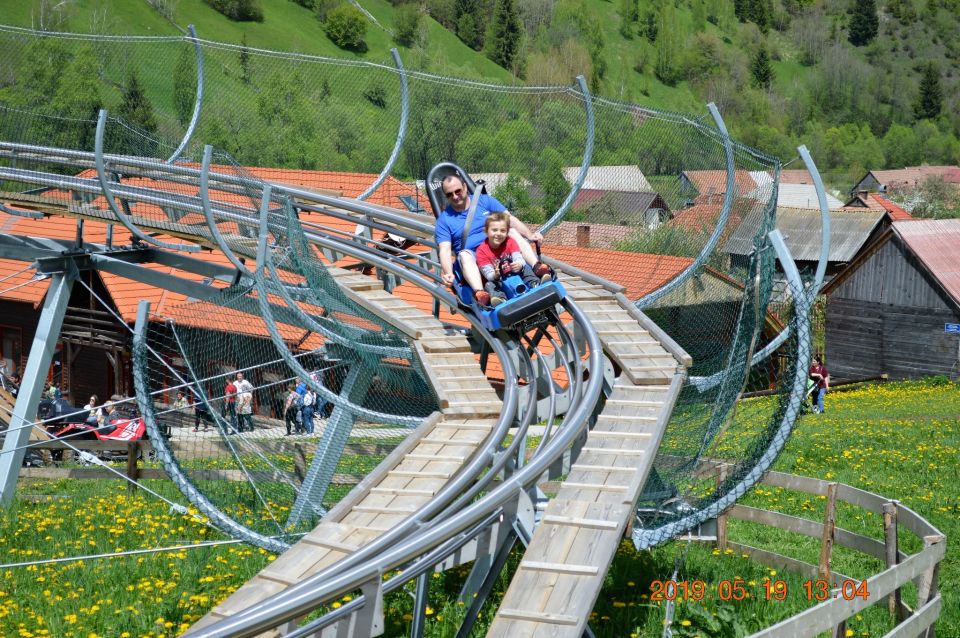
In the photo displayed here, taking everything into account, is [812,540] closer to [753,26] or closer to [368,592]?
[368,592]

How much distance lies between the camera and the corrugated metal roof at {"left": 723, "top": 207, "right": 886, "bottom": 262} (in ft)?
154

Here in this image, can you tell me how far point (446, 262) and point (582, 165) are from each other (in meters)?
2.90

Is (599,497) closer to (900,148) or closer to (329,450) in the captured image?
(329,450)

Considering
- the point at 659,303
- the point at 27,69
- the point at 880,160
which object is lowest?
the point at 880,160

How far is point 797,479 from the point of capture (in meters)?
9.43

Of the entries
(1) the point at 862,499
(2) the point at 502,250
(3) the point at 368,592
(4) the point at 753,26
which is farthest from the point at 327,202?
(4) the point at 753,26

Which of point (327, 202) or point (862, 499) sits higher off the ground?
point (327, 202)

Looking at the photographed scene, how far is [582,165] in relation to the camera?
10984 mm

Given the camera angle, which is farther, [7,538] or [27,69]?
[27,69]

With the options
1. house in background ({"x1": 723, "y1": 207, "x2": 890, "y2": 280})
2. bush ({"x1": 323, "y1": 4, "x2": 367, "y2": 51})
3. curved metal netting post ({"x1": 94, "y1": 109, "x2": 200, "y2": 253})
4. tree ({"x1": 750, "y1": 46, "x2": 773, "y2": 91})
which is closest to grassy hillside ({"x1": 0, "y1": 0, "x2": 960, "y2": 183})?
tree ({"x1": 750, "y1": 46, "x2": 773, "y2": 91})

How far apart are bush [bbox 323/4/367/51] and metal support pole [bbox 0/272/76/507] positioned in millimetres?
94398

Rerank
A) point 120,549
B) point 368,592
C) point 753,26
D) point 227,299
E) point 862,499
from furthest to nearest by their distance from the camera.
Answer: point 753,26, point 120,549, point 227,299, point 862,499, point 368,592

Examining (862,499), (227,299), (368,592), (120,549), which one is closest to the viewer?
(368,592)

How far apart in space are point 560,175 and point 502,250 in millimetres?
2826
